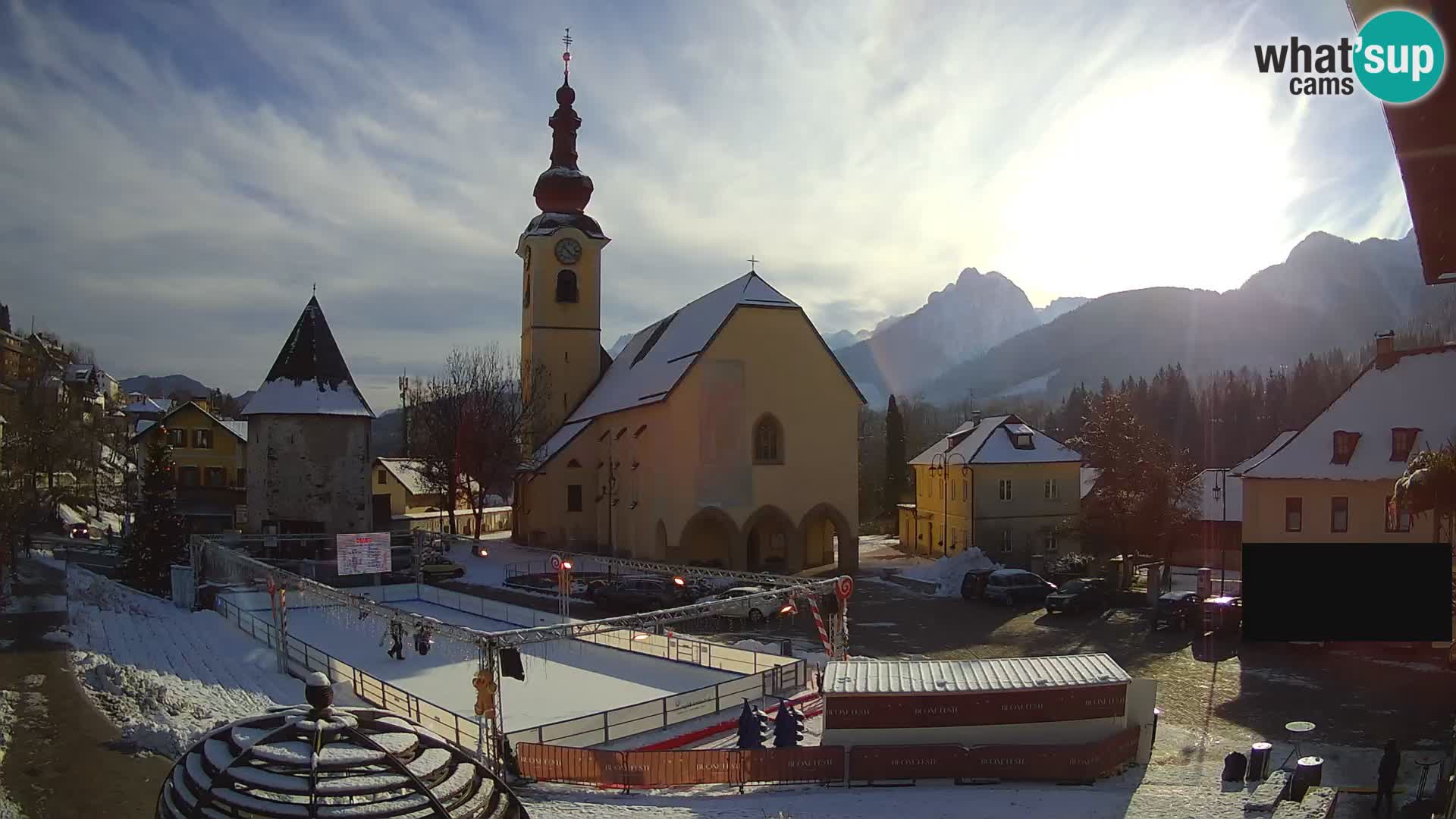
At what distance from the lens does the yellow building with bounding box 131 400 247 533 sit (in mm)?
56969

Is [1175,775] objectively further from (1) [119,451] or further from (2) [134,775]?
(1) [119,451]

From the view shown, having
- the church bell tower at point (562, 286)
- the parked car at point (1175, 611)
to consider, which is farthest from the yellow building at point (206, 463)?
the parked car at point (1175, 611)

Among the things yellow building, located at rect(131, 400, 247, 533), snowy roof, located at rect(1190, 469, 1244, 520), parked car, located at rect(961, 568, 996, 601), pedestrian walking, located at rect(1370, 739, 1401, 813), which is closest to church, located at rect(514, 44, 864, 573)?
parked car, located at rect(961, 568, 996, 601)

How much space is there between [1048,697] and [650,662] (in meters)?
10.8

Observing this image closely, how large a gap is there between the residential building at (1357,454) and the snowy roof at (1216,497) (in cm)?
1612

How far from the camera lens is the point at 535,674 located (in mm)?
22016

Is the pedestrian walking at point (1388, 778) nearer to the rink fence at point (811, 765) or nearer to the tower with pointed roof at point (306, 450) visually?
the rink fence at point (811, 765)

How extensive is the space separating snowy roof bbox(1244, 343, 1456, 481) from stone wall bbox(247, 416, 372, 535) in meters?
33.3

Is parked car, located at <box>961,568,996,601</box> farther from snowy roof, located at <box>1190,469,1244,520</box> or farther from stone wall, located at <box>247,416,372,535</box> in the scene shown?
stone wall, located at <box>247,416,372,535</box>

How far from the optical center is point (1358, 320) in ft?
401

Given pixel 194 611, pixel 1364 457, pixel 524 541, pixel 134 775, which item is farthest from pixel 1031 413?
pixel 134 775

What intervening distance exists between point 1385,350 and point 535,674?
26634 mm

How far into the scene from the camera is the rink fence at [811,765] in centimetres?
1470

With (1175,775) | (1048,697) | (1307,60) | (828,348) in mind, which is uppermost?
(828,348)
